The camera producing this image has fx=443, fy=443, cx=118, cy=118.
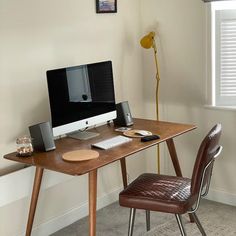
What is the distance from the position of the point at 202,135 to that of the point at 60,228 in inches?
51.1

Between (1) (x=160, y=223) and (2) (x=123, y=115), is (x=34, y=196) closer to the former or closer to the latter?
(2) (x=123, y=115)

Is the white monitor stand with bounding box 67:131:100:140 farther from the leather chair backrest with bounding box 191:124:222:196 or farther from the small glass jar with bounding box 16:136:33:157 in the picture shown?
the leather chair backrest with bounding box 191:124:222:196

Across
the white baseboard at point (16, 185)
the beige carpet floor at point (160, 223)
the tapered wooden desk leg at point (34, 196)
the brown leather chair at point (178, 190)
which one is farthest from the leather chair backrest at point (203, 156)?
the white baseboard at point (16, 185)

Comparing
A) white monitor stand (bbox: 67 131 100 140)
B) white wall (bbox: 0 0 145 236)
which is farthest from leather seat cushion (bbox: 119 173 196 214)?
white wall (bbox: 0 0 145 236)

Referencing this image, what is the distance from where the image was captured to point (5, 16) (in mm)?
2639

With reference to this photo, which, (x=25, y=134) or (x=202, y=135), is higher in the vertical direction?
(x=25, y=134)

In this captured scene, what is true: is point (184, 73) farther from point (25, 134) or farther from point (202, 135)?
point (25, 134)

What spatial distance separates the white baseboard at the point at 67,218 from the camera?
3.03m

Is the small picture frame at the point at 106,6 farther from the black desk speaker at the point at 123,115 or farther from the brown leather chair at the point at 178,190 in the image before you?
the brown leather chair at the point at 178,190

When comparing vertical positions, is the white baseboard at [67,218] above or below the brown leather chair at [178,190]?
below

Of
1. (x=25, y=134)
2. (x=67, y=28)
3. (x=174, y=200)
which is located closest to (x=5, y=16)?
(x=67, y=28)

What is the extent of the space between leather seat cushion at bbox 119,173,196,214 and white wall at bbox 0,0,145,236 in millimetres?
756

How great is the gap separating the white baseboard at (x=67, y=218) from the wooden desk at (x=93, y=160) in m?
0.25

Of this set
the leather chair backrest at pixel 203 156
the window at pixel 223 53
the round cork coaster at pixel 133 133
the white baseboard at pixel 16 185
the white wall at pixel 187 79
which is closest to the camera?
the leather chair backrest at pixel 203 156
